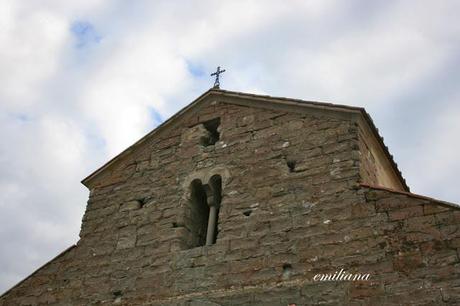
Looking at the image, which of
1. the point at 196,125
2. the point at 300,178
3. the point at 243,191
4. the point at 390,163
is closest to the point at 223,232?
the point at 243,191

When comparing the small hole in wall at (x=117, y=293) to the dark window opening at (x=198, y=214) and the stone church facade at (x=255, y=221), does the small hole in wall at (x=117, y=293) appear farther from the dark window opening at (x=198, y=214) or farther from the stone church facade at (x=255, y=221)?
the dark window opening at (x=198, y=214)

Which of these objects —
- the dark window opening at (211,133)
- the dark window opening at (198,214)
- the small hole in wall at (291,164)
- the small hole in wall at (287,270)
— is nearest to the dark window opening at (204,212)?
the dark window opening at (198,214)

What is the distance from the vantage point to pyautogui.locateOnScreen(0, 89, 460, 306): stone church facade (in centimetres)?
593

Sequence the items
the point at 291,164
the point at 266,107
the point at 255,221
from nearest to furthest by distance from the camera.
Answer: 1. the point at 255,221
2. the point at 291,164
3. the point at 266,107

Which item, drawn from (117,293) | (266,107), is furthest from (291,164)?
(117,293)

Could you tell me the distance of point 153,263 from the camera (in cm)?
751

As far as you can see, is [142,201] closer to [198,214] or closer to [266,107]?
[198,214]

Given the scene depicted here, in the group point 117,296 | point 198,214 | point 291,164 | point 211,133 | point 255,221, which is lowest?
point 117,296

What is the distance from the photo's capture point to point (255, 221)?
712 cm

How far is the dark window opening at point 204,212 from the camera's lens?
7.72 meters

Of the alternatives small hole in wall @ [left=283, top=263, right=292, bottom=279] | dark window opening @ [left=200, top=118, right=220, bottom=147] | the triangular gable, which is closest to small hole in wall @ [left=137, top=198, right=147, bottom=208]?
the triangular gable

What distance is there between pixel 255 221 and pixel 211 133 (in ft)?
7.51

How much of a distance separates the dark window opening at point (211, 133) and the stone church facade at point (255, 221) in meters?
0.03

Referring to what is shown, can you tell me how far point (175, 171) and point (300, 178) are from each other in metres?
2.22
